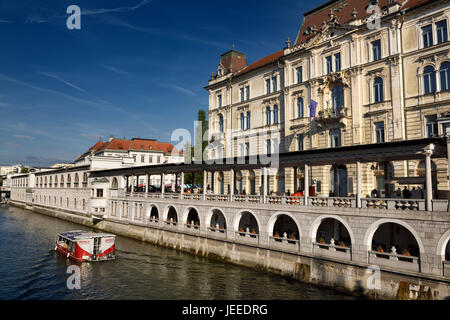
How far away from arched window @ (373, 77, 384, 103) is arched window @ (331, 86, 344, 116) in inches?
145

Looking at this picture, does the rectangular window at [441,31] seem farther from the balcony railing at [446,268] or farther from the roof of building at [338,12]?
the balcony railing at [446,268]

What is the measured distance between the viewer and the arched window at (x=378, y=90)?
34.0 meters

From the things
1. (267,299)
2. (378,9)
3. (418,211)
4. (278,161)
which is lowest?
(267,299)

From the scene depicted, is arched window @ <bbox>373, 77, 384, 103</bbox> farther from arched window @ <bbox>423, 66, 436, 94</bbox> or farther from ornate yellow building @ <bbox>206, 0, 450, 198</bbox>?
arched window @ <bbox>423, 66, 436, 94</bbox>

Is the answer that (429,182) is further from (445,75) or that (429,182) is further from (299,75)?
(299,75)

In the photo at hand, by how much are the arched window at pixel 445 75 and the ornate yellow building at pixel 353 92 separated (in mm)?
82

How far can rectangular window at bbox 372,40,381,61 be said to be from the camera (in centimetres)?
3422

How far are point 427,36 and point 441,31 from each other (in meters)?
1.25

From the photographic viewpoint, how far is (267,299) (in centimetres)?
2012

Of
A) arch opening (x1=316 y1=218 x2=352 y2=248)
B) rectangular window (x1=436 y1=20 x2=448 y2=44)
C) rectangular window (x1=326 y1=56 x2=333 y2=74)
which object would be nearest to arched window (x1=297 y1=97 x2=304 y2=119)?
rectangular window (x1=326 y1=56 x2=333 y2=74)

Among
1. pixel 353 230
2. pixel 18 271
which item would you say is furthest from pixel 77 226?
pixel 353 230

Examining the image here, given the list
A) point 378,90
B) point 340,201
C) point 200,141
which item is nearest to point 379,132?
point 378,90
